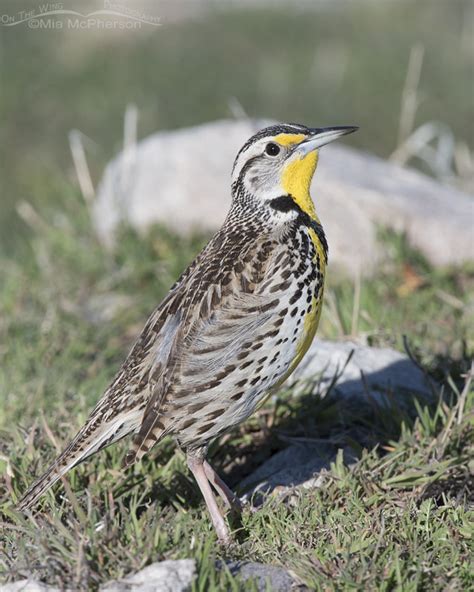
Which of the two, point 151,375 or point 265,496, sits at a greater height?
point 151,375

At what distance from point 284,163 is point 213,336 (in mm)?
900

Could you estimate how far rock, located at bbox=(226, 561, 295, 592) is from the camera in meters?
3.56

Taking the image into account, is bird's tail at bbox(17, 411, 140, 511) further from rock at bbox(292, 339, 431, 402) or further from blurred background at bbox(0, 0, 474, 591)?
rock at bbox(292, 339, 431, 402)

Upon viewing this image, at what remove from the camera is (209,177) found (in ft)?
25.2

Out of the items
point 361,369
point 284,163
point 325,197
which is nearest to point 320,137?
point 284,163

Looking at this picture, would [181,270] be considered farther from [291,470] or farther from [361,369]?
[291,470]

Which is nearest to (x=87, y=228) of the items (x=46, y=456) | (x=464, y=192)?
(x=464, y=192)

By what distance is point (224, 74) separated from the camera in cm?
1351

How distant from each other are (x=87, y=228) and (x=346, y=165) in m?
2.00

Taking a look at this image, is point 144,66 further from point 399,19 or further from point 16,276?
point 16,276

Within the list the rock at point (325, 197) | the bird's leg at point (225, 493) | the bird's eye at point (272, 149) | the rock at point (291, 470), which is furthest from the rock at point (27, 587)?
the rock at point (325, 197)

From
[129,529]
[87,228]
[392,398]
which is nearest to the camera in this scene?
[129,529]

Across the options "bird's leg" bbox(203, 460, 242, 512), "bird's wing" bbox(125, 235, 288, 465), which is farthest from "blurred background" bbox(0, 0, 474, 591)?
"bird's wing" bbox(125, 235, 288, 465)

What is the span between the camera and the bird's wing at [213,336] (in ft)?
13.5
